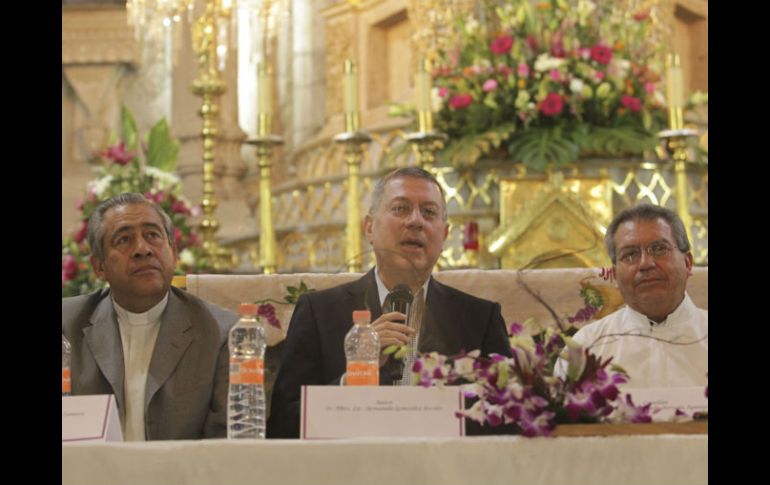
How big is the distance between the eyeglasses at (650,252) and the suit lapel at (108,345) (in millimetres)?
1404

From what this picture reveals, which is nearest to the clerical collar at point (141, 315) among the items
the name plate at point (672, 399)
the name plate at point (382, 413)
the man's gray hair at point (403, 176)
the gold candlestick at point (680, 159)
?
the man's gray hair at point (403, 176)

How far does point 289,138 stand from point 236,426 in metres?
6.24

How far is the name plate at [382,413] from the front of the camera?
2492 millimetres

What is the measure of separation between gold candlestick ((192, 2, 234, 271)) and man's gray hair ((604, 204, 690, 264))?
9.67 ft

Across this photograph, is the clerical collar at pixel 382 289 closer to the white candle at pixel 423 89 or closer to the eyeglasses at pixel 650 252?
the eyeglasses at pixel 650 252

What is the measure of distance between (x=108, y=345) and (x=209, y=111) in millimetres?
2912

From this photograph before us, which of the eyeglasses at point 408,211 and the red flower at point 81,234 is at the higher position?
the eyeglasses at point 408,211

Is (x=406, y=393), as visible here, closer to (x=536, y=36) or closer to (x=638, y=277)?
(x=638, y=277)

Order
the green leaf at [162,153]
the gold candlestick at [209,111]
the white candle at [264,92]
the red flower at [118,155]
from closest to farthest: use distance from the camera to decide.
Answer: the white candle at [264,92], the gold candlestick at [209,111], the red flower at [118,155], the green leaf at [162,153]

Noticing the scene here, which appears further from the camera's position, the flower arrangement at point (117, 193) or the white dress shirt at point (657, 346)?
the flower arrangement at point (117, 193)

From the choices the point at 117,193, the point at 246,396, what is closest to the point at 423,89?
the point at 117,193

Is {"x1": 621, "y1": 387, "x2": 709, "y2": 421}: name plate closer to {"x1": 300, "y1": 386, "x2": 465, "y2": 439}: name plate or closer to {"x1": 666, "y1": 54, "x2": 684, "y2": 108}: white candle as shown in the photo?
{"x1": 300, "y1": 386, "x2": 465, "y2": 439}: name plate

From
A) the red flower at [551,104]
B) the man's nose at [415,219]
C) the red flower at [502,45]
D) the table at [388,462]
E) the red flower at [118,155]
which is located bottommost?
the table at [388,462]

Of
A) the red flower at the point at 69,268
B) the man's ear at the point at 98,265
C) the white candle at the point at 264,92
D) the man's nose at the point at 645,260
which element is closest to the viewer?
the man's nose at the point at 645,260
